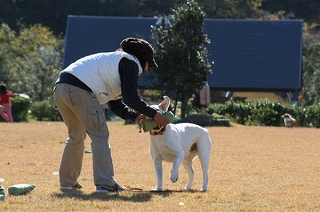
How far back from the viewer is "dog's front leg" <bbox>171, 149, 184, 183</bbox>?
9.60 meters

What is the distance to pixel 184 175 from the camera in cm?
1253

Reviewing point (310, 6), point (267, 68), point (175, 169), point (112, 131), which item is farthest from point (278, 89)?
point (310, 6)

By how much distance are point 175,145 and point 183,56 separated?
19431 mm

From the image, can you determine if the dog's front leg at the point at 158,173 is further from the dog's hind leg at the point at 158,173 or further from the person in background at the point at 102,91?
the person in background at the point at 102,91

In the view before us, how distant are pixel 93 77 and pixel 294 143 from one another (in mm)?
11900

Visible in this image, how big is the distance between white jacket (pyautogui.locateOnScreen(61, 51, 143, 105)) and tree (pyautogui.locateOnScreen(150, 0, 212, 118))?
19.7 m

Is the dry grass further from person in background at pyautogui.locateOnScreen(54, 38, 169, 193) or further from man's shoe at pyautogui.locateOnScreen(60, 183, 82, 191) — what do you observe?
person in background at pyautogui.locateOnScreen(54, 38, 169, 193)

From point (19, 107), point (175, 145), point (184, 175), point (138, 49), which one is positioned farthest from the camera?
point (19, 107)

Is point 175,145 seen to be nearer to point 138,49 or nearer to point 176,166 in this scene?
point 176,166

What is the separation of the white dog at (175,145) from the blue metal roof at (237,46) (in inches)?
1319

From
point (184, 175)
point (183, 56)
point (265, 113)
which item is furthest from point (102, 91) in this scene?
point (265, 113)

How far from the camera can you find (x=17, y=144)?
18969 millimetres

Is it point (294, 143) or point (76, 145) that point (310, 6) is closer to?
point (294, 143)

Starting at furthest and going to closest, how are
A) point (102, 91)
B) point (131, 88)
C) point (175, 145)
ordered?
1. point (175, 145)
2. point (102, 91)
3. point (131, 88)
